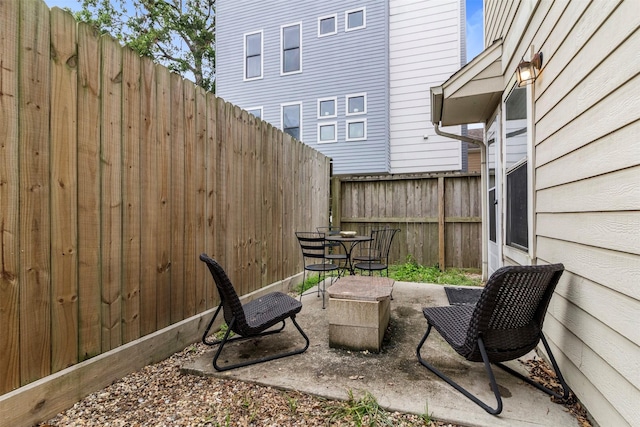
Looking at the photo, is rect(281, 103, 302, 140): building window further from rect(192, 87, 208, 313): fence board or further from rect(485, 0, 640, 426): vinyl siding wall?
rect(485, 0, 640, 426): vinyl siding wall

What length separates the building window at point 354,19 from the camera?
27.2 ft

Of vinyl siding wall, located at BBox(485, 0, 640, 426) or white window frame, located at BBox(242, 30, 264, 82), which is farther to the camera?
white window frame, located at BBox(242, 30, 264, 82)

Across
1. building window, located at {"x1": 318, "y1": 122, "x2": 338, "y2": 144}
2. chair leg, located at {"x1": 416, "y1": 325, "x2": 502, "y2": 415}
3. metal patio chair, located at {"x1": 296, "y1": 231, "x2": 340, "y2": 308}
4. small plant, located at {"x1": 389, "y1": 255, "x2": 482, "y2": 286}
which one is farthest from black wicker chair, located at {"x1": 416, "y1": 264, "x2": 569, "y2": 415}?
building window, located at {"x1": 318, "y1": 122, "x2": 338, "y2": 144}

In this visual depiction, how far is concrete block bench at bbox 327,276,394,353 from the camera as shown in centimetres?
248

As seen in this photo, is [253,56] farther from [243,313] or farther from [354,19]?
[243,313]

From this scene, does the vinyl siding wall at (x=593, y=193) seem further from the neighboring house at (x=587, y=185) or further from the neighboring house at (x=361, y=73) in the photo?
the neighboring house at (x=361, y=73)

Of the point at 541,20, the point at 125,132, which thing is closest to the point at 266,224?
the point at 125,132

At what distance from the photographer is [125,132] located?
7.13 ft

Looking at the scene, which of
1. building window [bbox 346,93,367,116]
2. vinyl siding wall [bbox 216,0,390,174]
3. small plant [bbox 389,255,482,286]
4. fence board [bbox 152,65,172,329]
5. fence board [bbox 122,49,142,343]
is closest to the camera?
fence board [bbox 122,49,142,343]

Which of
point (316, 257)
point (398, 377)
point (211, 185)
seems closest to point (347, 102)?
point (316, 257)

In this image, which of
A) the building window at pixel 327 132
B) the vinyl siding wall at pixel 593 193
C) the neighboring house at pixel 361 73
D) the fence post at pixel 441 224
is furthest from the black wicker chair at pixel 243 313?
the building window at pixel 327 132

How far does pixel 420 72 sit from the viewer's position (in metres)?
8.20

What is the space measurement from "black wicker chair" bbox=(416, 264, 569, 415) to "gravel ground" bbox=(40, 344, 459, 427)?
425 millimetres

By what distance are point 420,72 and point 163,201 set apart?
7.69 metres
